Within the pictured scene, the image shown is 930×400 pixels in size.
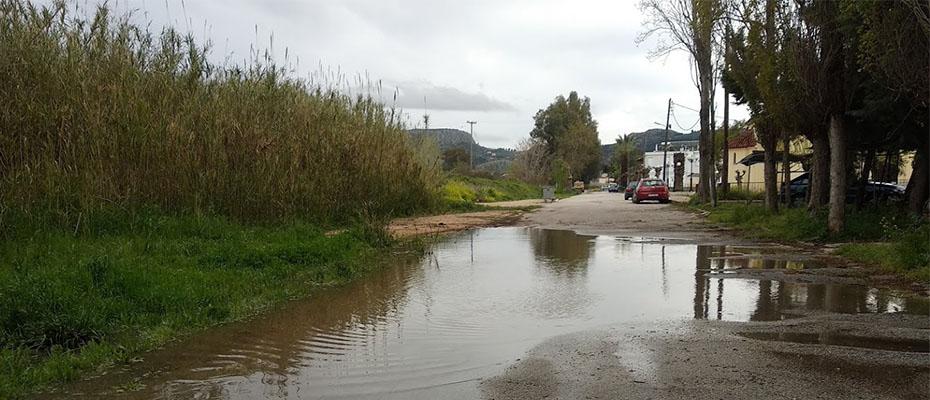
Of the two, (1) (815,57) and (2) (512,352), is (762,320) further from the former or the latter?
(1) (815,57)

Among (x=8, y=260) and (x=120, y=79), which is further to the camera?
(x=120, y=79)

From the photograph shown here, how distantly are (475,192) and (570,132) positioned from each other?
149ft

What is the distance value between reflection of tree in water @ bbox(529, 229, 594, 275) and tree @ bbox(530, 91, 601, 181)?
64.6m

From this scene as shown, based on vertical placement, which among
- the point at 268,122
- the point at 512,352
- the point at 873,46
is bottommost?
the point at 512,352

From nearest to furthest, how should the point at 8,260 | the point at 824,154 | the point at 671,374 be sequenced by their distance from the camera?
the point at 671,374 < the point at 8,260 < the point at 824,154

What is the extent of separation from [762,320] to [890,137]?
11.9 m

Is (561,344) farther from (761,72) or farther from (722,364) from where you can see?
(761,72)

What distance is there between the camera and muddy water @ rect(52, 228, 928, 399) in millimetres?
4531

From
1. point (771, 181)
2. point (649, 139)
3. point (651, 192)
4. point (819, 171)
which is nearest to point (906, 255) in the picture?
point (819, 171)

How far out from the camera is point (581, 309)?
6953 millimetres

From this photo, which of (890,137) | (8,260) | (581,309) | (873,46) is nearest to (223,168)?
(8,260)

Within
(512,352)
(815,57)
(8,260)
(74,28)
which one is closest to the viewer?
(512,352)

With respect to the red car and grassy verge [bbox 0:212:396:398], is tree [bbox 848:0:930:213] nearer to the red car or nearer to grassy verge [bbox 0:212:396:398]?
grassy verge [bbox 0:212:396:398]

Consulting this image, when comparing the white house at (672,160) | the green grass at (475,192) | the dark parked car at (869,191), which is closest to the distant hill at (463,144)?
the green grass at (475,192)
